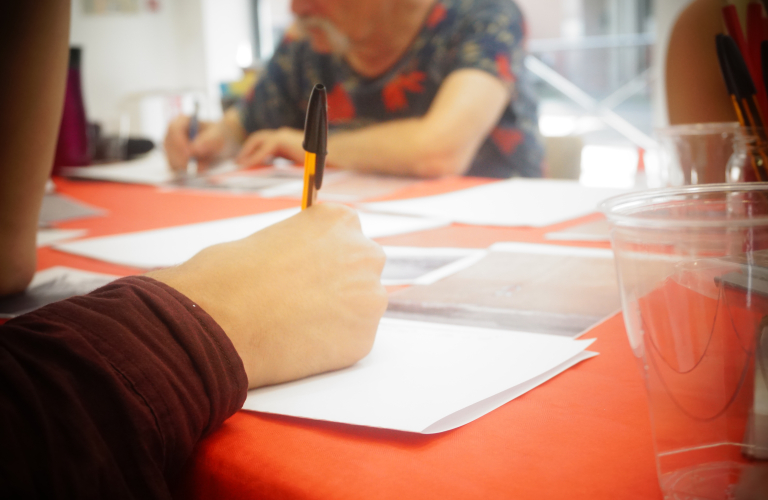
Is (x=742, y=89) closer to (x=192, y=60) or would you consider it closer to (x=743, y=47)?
(x=743, y=47)

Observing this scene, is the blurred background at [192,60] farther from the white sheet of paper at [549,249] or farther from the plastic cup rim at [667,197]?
the plastic cup rim at [667,197]

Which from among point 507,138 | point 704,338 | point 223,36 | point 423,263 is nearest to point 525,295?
point 423,263

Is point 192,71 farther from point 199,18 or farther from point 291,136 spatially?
point 291,136

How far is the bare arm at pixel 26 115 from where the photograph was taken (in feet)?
1.44

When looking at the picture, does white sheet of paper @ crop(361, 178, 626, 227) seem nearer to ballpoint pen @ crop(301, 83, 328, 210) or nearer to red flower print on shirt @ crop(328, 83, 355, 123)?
ballpoint pen @ crop(301, 83, 328, 210)

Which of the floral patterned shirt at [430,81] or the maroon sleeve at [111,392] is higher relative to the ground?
the floral patterned shirt at [430,81]

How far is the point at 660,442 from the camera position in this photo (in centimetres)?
23

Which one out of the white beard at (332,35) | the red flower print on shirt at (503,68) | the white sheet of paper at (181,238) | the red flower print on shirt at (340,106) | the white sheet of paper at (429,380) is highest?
the white beard at (332,35)

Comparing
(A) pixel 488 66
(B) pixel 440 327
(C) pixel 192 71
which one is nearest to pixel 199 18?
(C) pixel 192 71

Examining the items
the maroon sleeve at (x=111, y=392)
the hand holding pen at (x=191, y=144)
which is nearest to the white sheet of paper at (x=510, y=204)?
the maroon sleeve at (x=111, y=392)

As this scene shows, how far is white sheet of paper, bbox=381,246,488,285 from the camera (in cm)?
51

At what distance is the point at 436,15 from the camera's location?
140 centimetres

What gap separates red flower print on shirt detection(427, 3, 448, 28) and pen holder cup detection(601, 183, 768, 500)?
126cm

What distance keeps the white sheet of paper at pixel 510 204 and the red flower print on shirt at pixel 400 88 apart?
549 millimetres
